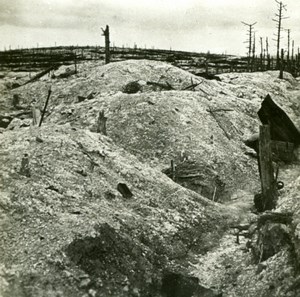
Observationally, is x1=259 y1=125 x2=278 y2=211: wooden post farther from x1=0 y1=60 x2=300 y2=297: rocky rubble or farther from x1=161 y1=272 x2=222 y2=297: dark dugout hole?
x1=161 y1=272 x2=222 y2=297: dark dugout hole

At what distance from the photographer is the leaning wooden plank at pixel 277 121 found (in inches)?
602

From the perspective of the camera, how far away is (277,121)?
15.6 m

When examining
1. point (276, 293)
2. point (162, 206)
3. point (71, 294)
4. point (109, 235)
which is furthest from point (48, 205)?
point (276, 293)

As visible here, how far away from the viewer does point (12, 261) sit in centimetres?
→ 738

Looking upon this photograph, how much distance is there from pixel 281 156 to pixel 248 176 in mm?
2029

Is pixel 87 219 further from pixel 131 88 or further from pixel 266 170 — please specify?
pixel 131 88

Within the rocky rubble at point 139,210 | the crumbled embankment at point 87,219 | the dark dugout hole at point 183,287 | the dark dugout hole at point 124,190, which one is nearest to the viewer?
the crumbled embankment at point 87,219

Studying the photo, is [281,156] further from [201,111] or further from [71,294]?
[71,294]

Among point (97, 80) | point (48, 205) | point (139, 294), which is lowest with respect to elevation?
point (139, 294)

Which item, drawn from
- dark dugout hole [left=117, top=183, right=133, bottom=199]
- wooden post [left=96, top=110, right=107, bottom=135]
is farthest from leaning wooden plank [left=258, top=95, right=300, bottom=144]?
dark dugout hole [left=117, top=183, right=133, bottom=199]

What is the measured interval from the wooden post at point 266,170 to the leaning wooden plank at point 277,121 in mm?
4451

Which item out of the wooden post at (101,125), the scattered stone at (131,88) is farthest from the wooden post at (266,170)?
the scattered stone at (131,88)

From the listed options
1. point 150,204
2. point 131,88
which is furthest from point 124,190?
point 131,88

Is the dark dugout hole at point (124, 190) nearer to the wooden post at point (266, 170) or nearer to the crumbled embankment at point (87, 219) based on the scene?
the crumbled embankment at point (87, 219)
